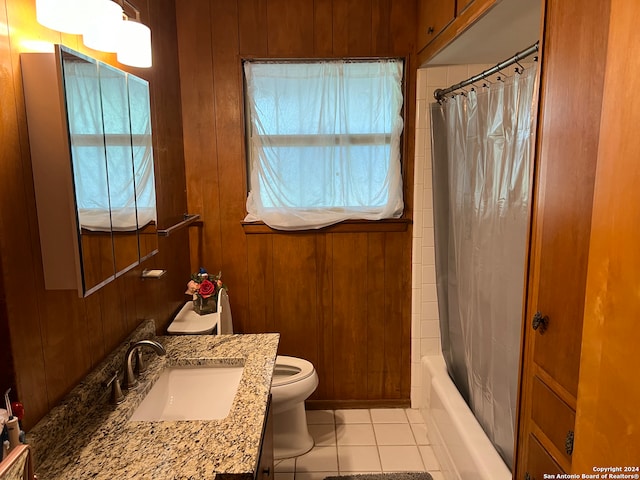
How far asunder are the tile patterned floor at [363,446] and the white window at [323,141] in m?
1.21

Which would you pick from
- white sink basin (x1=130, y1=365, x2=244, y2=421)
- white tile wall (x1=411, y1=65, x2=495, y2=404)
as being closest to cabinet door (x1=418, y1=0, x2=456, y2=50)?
white tile wall (x1=411, y1=65, x2=495, y2=404)

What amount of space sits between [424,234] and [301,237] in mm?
736

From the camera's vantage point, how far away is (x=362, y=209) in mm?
2674

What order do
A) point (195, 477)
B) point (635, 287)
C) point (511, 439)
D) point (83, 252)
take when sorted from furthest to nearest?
point (511, 439)
point (83, 252)
point (195, 477)
point (635, 287)

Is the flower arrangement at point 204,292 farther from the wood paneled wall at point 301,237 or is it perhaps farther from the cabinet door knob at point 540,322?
the cabinet door knob at point 540,322

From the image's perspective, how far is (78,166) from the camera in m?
1.17

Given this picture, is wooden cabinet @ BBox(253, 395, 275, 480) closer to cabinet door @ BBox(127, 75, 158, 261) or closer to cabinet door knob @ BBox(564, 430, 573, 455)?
cabinet door @ BBox(127, 75, 158, 261)

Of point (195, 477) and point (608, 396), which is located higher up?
point (608, 396)

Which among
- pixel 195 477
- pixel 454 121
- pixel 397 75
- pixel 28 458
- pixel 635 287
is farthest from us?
pixel 397 75

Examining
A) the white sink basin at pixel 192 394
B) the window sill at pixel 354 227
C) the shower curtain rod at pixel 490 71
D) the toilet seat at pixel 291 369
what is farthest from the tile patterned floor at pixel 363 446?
the shower curtain rod at pixel 490 71


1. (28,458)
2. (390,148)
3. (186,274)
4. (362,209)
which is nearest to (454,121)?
(390,148)

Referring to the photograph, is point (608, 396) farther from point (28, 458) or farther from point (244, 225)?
point (244, 225)

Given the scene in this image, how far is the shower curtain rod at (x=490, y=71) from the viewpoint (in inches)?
57.1

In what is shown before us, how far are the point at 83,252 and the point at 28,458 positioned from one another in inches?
19.8
